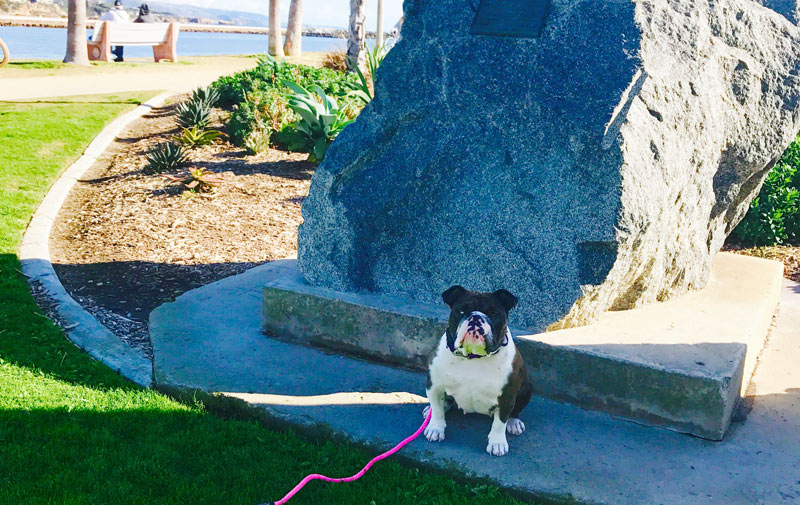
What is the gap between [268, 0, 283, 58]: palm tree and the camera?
21.9 m

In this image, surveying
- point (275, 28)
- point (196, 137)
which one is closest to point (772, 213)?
point (196, 137)

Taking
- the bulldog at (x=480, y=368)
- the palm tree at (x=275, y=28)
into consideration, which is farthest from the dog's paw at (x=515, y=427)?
the palm tree at (x=275, y=28)

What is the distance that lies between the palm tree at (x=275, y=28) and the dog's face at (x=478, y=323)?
65.2 ft

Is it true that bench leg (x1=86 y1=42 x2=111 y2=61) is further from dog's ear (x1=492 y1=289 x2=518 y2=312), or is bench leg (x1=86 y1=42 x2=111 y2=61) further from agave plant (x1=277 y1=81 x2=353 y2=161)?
dog's ear (x1=492 y1=289 x2=518 y2=312)

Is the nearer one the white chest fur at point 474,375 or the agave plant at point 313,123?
the white chest fur at point 474,375

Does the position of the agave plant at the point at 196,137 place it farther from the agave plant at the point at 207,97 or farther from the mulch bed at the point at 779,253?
the mulch bed at the point at 779,253

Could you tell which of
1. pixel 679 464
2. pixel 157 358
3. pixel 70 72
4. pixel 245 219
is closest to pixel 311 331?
pixel 157 358

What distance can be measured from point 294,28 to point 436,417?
69.1 ft

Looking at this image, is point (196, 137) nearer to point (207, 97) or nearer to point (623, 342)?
point (207, 97)

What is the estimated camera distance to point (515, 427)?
3949 millimetres

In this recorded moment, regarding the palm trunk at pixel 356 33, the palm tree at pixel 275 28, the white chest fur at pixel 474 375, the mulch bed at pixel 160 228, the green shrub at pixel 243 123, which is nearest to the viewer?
the white chest fur at pixel 474 375

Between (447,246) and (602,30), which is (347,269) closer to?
(447,246)

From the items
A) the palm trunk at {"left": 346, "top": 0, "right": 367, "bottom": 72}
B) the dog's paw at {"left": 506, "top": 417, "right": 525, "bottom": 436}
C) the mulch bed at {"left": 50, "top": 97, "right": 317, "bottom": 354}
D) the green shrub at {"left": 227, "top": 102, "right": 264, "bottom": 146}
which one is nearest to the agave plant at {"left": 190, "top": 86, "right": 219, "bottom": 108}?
the green shrub at {"left": 227, "top": 102, "right": 264, "bottom": 146}

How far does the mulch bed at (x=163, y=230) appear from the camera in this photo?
6145 millimetres
